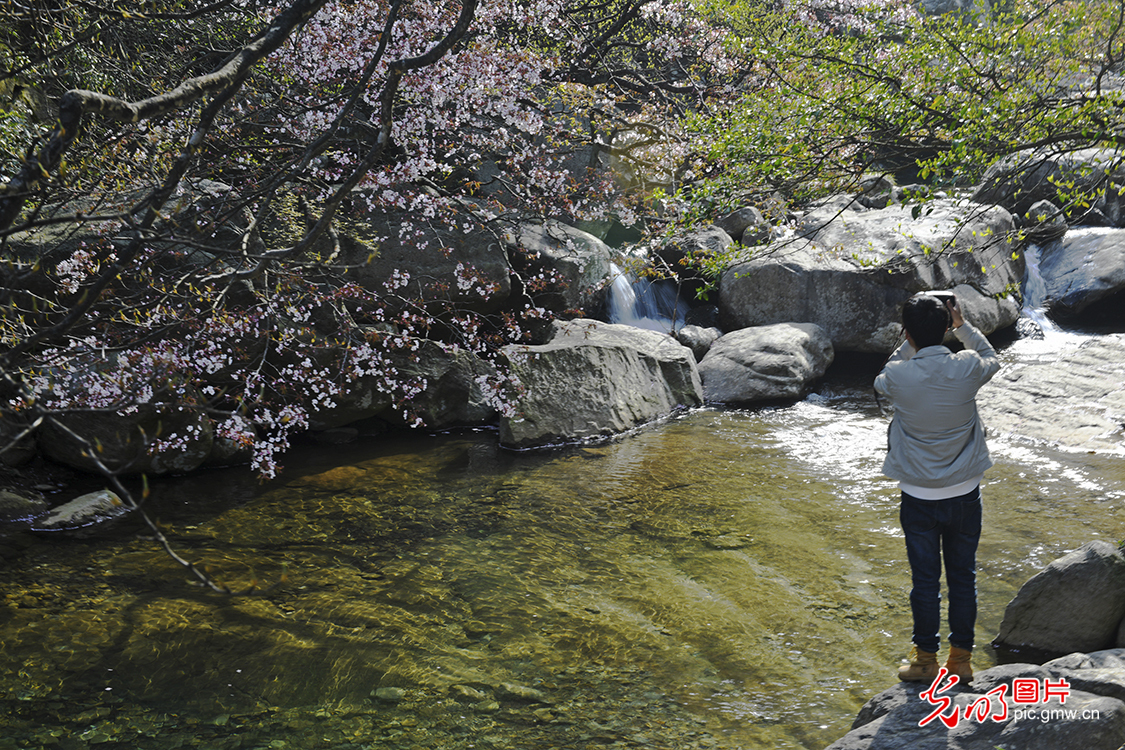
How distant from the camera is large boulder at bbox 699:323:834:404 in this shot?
10.8m

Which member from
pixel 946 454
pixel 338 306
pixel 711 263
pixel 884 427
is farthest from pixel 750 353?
pixel 946 454

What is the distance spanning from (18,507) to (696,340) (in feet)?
31.3

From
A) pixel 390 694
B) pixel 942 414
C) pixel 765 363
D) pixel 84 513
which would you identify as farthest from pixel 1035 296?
pixel 84 513

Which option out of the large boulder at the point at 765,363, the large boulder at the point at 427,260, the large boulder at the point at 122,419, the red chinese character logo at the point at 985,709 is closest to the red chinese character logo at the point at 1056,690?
the red chinese character logo at the point at 985,709

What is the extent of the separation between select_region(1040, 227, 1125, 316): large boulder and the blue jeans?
486 inches

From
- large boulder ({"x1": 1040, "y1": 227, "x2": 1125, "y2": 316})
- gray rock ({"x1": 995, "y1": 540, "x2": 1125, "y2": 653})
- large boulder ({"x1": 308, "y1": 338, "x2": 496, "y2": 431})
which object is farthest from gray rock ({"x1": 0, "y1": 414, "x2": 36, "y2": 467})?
large boulder ({"x1": 1040, "y1": 227, "x2": 1125, "y2": 316})

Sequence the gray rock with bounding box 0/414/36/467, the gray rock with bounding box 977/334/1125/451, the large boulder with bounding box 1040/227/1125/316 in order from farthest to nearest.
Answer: the large boulder with bounding box 1040/227/1125/316
the gray rock with bounding box 977/334/1125/451
the gray rock with bounding box 0/414/36/467

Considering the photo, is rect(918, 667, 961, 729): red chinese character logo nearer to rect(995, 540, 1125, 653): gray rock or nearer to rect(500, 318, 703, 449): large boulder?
rect(995, 540, 1125, 653): gray rock

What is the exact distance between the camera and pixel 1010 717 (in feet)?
10.2

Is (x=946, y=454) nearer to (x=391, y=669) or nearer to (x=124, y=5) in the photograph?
(x=391, y=669)

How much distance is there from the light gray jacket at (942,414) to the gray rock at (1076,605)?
1507 mm

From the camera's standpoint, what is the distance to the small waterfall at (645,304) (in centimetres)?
1263

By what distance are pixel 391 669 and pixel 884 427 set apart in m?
7.64

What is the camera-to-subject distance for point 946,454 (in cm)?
351
